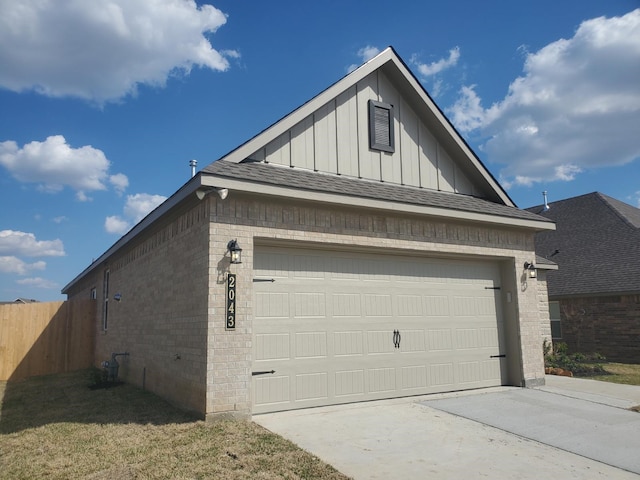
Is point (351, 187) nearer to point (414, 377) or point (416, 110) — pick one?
point (416, 110)

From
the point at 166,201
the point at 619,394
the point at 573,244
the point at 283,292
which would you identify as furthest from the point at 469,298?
the point at 573,244

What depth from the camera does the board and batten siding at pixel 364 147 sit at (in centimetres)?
929

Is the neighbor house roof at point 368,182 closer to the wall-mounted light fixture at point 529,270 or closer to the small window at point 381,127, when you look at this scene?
the small window at point 381,127

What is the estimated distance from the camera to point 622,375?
41.8ft

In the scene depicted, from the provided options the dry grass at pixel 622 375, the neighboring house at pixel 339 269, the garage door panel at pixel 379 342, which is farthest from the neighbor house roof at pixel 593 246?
the garage door panel at pixel 379 342

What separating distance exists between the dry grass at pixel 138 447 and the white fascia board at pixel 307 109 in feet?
14.1

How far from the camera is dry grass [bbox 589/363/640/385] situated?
11711 mm

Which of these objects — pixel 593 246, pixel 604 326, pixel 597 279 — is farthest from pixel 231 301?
pixel 593 246

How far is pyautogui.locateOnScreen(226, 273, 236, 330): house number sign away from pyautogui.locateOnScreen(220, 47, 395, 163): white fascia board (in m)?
2.17

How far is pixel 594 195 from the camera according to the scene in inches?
888

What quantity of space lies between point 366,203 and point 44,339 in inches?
496

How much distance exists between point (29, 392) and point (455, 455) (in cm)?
1009

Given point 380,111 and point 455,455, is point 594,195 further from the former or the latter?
point 455,455

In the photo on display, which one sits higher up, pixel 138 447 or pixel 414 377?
pixel 414 377
